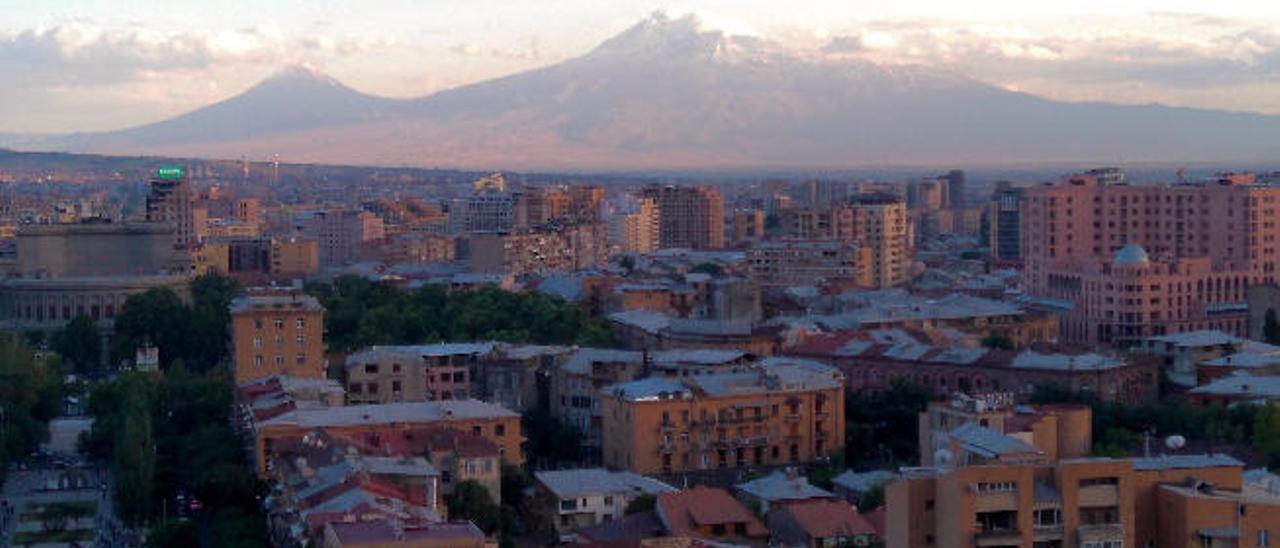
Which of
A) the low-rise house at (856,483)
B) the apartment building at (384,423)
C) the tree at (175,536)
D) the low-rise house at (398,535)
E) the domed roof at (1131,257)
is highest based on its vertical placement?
the domed roof at (1131,257)

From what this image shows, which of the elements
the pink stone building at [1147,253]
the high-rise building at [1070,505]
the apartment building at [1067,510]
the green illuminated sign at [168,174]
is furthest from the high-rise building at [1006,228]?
the apartment building at [1067,510]

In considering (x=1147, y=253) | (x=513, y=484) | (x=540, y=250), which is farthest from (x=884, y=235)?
(x=513, y=484)

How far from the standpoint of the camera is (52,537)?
24453 millimetres

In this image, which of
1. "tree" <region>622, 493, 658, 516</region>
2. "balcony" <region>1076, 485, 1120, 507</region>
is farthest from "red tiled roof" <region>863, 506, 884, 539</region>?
"balcony" <region>1076, 485, 1120, 507</region>

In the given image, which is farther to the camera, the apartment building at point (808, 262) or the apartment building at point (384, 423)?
the apartment building at point (808, 262)

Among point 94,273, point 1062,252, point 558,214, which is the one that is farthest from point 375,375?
point 558,214

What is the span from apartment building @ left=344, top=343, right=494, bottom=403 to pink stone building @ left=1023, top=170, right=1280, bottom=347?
46.8 feet

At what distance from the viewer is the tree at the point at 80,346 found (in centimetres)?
4334

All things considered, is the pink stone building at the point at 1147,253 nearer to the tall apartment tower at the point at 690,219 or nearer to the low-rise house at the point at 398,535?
the low-rise house at the point at 398,535

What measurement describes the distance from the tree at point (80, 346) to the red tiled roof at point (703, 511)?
25115 millimetres

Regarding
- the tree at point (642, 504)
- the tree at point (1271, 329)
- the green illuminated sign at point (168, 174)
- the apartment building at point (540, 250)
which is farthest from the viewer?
the green illuminated sign at point (168, 174)

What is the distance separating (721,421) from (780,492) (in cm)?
497

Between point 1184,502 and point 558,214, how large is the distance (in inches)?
2625

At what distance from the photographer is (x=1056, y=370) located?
30719 mm
